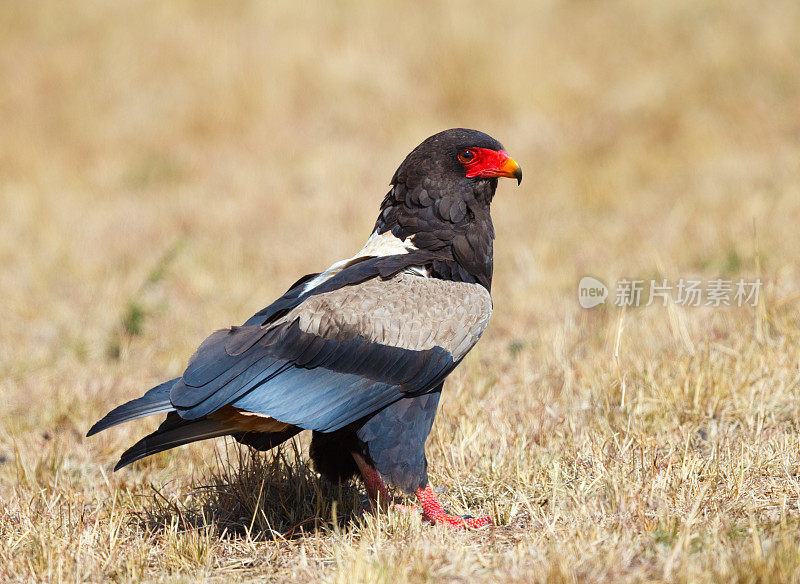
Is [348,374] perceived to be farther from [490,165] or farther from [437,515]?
[490,165]

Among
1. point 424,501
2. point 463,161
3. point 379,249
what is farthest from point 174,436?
point 463,161

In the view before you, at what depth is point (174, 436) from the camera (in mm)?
3232

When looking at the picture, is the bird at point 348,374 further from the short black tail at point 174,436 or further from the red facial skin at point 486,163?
the red facial skin at point 486,163

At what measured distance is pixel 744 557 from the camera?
8.42 feet

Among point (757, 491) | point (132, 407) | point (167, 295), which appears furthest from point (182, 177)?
point (757, 491)

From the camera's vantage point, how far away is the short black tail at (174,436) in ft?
10.6

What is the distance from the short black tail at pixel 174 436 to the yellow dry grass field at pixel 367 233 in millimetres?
282

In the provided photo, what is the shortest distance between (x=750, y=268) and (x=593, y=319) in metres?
1.46

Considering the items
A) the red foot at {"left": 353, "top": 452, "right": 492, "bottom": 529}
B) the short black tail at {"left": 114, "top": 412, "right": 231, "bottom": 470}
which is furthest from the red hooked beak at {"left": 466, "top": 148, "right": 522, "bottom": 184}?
the short black tail at {"left": 114, "top": 412, "right": 231, "bottom": 470}

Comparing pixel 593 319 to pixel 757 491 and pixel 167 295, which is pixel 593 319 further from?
pixel 167 295

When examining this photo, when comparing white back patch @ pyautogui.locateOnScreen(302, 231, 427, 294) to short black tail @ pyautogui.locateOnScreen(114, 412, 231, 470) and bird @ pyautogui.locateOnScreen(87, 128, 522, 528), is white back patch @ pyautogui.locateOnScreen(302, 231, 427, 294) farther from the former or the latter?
short black tail @ pyautogui.locateOnScreen(114, 412, 231, 470)

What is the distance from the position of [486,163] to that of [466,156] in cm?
9

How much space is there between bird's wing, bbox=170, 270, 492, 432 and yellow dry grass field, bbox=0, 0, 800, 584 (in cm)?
47

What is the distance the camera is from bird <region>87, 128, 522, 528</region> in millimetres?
3113
